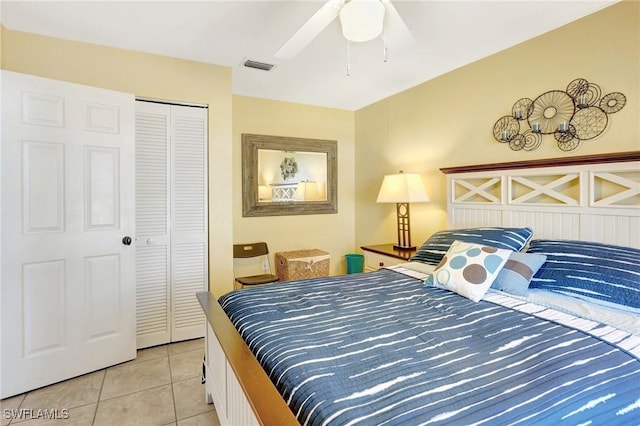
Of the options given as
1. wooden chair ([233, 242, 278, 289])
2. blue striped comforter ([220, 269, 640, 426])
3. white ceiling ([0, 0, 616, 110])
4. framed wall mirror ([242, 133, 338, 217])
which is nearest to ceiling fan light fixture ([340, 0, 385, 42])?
white ceiling ([0, 0, 616, 110])

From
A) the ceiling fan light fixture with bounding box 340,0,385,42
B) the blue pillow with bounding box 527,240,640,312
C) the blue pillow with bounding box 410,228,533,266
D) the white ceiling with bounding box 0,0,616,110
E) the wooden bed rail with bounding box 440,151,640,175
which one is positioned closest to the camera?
the ceiling fan light fixture with bounding box 340,0,385,42

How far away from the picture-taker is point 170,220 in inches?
110

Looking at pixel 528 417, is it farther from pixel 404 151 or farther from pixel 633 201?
pixel 404 151

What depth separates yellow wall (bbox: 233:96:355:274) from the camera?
12.3 ft

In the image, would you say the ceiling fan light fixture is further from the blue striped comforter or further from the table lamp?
the table lamp

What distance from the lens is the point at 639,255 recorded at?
5.46ft

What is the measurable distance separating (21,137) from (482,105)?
3356mm

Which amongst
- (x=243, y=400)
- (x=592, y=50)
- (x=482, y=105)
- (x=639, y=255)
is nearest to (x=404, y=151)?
(x=482, y=105)

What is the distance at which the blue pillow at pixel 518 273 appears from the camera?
1798 millimetres

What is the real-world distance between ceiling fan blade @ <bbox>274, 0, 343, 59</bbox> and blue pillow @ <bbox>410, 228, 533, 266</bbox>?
1.66 m

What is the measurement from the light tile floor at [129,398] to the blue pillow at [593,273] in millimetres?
2042

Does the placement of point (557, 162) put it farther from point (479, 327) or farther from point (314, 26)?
point (314, 26)

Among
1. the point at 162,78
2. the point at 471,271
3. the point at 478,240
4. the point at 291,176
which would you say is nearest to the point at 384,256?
the point at 478,240

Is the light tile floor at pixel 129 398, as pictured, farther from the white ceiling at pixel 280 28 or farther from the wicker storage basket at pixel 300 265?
the white ceiling at pixel 280 28
